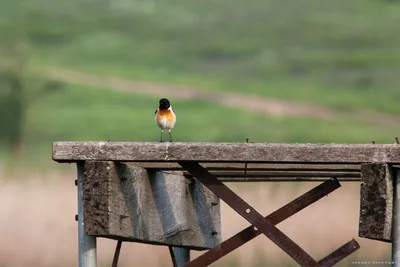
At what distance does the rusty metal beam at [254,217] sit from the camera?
683 centimetres

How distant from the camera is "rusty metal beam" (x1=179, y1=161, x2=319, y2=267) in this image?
6.83 meters

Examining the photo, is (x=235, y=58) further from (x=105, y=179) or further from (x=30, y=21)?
(x=105, y=179)

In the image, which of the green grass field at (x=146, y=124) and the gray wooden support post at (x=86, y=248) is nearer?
the gray wooden support post at (x=86, y=248)

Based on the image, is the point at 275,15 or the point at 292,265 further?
the point at 275,15

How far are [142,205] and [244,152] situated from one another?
840 mm

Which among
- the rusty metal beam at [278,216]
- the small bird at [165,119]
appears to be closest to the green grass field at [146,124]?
the small bird at [165,119]

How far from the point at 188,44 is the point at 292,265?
2601 cm

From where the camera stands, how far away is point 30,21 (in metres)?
43.9

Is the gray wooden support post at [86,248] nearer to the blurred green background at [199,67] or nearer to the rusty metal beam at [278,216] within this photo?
the rusty metal beam at [278,216]

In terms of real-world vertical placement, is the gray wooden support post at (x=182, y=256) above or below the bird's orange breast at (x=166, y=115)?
below

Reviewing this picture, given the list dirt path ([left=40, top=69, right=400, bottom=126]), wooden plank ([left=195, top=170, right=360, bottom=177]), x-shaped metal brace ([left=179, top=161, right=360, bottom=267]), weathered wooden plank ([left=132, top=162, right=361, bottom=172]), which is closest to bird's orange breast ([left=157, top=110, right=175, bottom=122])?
wooden plank ([left=195, top=170, right=360, bottom=177])

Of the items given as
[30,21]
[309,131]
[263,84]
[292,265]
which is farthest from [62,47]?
[292,265]

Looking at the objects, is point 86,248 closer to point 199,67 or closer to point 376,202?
point 376,202

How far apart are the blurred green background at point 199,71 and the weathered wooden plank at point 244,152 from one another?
19417 millimetres
